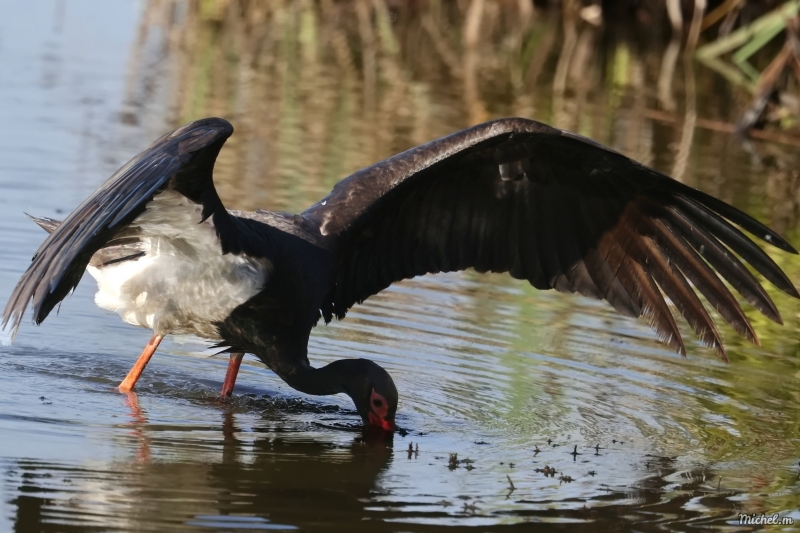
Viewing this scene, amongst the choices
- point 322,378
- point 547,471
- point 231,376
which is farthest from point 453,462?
point 231,376

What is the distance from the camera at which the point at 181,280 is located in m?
6.38

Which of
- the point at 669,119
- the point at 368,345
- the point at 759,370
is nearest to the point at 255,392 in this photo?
the point at 368,345

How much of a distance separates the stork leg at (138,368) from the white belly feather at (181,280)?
0.13m

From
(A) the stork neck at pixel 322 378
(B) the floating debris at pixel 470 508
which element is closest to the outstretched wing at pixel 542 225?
(A) the stork neck at pixel 322 378

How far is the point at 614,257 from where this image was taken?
22.6 ft

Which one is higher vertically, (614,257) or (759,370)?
(614,257)

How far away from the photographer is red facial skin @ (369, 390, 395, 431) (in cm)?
620

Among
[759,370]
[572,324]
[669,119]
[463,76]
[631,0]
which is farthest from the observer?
[631,0]

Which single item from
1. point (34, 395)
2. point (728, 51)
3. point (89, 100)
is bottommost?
point (34, 395)

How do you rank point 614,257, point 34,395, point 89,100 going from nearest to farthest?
point 34,395
point 614,257
point 89,100

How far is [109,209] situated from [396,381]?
8.16ft

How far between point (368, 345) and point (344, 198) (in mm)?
1128

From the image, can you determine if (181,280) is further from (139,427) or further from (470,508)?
(470,508)

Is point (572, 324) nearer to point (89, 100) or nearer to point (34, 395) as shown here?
point (34, 395)
